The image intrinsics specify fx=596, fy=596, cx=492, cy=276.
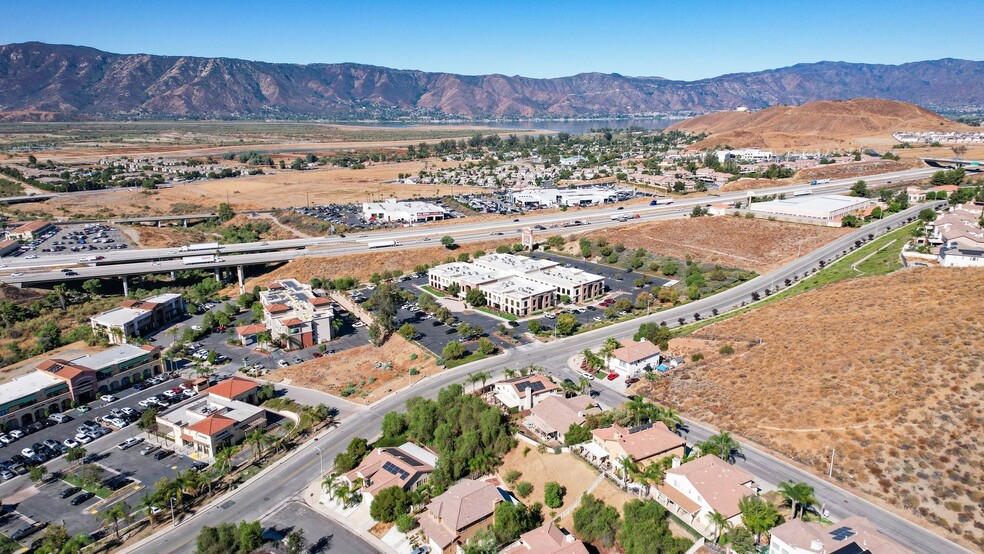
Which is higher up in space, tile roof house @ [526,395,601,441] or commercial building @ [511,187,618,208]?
commercial building @ [511,187,618,208]

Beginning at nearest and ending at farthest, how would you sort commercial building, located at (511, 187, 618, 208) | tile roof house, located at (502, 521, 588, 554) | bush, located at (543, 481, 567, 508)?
tile roof house, located at (502, 521, 588, 554) → bush, located at (543, 481, 567, 508) → commercial building, located at (511, 187, 618, 208)

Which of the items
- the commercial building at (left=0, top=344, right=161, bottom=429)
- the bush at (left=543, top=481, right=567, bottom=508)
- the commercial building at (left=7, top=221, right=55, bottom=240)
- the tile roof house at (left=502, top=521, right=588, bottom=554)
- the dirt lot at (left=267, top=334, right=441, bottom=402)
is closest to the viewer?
the tile roof house at (left=502, top=521, right=588, bottom=554)

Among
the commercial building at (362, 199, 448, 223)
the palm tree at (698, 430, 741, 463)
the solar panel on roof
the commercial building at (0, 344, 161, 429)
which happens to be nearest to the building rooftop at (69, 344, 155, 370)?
the commercial building at (0, 344, 161, 429)

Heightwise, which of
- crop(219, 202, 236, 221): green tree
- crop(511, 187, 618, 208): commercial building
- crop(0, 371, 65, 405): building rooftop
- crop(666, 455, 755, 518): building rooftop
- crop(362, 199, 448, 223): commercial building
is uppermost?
crop(511, 187, 618, 208): commercial building

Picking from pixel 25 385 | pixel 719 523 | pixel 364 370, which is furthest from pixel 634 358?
pixel 25 385

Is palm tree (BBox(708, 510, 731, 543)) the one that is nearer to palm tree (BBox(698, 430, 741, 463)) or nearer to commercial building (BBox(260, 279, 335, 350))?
palm tree (BBox(698, 430, 741, 463))

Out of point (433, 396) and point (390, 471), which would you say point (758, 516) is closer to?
point (390, 471)
